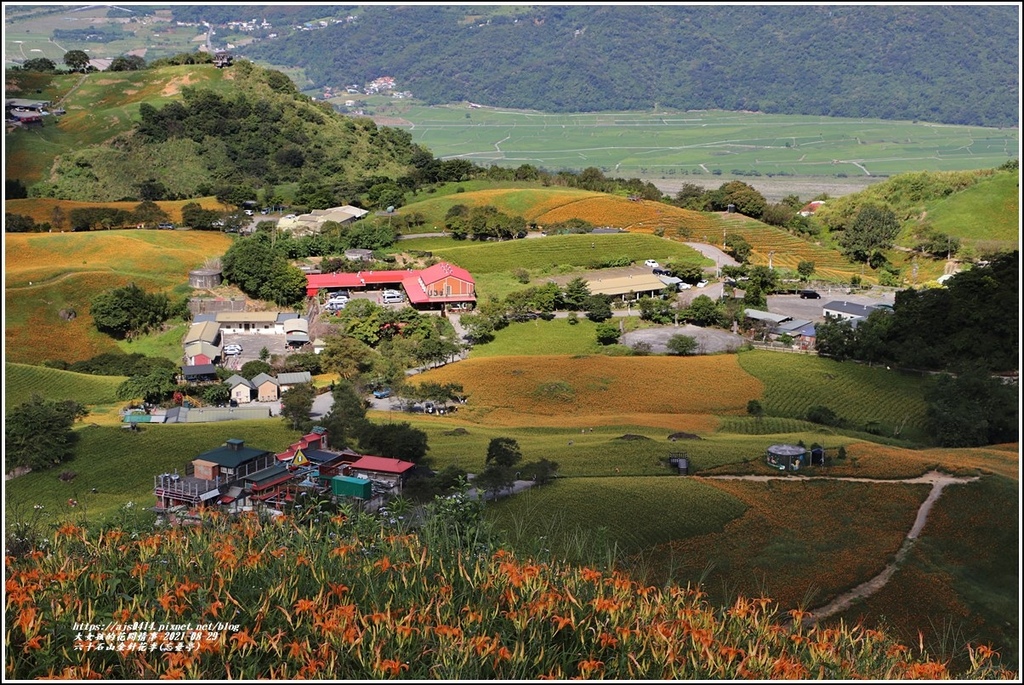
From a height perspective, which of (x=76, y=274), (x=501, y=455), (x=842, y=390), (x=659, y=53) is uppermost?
(x=659, y=53)

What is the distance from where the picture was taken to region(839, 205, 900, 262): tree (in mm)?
48750

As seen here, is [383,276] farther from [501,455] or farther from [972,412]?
[972,412]

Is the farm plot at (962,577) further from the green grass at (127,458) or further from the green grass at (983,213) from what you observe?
the green grass at (983,213)

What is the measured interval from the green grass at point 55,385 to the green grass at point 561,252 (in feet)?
56.6

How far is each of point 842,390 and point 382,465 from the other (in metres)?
15.0

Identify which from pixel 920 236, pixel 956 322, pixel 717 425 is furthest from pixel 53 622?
pixel 920 236

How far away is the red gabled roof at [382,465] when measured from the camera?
16984mm

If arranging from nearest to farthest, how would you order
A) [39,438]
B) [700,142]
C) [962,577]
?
[962,577] < [39,438] < [700,142]

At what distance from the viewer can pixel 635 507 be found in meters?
14.6

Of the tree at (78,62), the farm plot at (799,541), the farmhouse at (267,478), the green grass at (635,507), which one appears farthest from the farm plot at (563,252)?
the tree at (78,62)

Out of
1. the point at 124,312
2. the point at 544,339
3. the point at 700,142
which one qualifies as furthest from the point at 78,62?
the point at 700,142

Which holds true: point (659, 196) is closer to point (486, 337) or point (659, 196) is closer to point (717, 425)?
point (486, 337)

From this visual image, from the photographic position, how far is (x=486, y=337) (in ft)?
107

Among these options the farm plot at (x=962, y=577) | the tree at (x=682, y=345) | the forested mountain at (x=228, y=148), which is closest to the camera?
the farm plot at (x=962, y=577)
